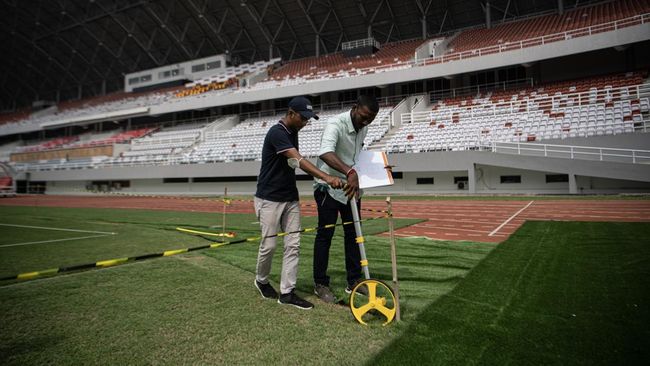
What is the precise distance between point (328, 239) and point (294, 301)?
73cm

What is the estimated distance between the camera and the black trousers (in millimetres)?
4066

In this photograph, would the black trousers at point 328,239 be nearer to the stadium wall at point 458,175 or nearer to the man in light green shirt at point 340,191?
the man in light green shirt at point 340,191

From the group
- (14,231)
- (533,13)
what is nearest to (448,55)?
(533,13)

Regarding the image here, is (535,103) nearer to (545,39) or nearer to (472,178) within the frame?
(545,39)

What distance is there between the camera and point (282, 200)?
13.2 ft

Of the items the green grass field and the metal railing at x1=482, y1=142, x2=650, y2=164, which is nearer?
the green grass field

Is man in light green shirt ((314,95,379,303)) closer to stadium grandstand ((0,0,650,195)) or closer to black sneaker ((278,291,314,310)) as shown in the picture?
black sneaker ((278,291,314,310))

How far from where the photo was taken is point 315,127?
3300 centimetres

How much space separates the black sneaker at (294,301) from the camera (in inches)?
148

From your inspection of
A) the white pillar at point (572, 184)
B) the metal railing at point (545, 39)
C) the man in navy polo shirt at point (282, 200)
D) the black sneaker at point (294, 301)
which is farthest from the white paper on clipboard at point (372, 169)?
the metal railing at point (545, 39)

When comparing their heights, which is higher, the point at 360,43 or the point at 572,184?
the point at 360,43

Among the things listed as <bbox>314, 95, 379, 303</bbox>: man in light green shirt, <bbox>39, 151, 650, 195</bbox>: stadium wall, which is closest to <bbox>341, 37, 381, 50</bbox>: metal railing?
<bbox>39, 151, 650, 195</bbox>: stadium wall

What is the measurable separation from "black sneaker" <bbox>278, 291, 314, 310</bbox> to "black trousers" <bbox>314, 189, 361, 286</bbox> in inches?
14.0

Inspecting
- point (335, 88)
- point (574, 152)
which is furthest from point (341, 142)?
point (335, 88)
